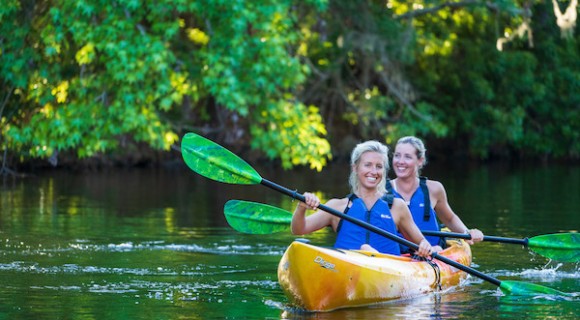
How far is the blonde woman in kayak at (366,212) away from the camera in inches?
358

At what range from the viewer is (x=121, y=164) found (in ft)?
93.8

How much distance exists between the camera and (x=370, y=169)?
9109 mm

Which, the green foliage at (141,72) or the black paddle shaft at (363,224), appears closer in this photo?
the black paddle shaft at (363,224)

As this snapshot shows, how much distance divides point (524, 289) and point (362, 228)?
1.37 meters

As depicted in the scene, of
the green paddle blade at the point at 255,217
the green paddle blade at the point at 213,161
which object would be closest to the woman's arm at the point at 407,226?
the green paddle blade at the point at 255,217

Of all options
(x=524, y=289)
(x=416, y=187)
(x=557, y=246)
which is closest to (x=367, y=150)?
(x=524, y=289)

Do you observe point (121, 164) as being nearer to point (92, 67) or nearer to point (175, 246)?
point (92, 67)

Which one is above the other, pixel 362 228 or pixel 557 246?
pixel 362 228

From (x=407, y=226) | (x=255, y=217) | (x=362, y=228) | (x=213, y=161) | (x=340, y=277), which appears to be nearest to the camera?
(x=340, y=277)

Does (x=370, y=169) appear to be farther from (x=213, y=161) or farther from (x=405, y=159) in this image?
(x=405, y=159)

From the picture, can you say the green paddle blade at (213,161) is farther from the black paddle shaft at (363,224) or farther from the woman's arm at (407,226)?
the woman's arm at (407,226)

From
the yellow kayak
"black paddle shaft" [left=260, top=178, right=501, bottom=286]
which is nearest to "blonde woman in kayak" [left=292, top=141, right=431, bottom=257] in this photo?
"black paddle shaft" [left=260, top=178, right=501, bottom=286]

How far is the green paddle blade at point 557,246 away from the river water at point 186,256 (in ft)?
0.88

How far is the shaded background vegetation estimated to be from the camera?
58.9 feet
